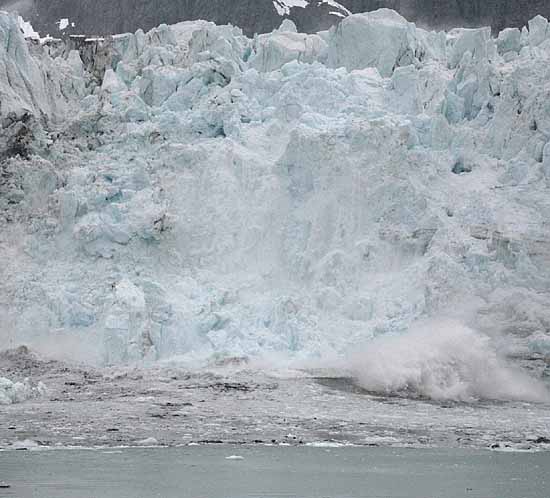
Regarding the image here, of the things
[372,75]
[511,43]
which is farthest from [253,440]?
[511,43]

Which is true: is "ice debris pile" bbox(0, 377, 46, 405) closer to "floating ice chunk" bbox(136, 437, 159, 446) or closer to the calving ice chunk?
"floating ice chunk" bbox(136, 437, 159, 446)

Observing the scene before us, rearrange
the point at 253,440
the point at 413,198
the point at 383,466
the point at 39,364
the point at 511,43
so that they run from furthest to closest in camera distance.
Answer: the point at 511,43, the point at 413,198, the point at 39,364, the point at 253,440, the point at 383,466

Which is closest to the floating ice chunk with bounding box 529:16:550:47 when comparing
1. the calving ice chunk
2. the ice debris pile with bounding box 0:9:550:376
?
the ice debris pile with bounding box 0:9:550:376

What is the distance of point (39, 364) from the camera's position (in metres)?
17.2

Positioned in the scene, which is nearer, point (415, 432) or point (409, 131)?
point (415, 432)

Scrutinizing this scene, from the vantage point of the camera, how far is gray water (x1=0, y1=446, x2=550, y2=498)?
367 inches

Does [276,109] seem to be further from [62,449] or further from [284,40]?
[62,449]

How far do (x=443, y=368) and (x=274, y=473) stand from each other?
21.9 feet

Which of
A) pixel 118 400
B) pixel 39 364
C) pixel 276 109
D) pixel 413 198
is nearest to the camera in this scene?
pixel 118 400

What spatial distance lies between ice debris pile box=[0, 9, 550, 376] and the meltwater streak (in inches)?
16.6

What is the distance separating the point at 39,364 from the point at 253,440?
580cm

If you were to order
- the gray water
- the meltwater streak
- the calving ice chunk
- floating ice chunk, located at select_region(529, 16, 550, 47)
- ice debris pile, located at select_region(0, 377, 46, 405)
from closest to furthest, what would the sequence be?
the gray water
ice debris pile, located at select_region(0, 377, 46, 405)
the meltwater streak
floating ice chunk, located at select_region(529, 16, 550, 47)
the calving ice chunk

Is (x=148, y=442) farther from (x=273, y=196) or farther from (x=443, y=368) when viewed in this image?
(x=273, y=196)

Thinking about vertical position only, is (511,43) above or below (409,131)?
above
